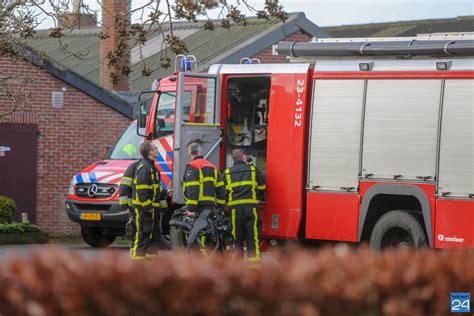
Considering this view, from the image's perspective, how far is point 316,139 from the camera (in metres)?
14.3

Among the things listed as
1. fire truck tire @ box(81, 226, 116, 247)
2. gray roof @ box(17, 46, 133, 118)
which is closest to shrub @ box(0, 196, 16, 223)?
fire truck tire @ box(81, 226, 116, 247)

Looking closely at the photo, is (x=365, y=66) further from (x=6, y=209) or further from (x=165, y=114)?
(x=6, y=209)

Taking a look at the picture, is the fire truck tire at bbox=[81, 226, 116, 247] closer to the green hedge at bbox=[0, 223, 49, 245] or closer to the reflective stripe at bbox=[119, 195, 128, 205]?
the green hedge at bbox=[0, 223, 49, 245]

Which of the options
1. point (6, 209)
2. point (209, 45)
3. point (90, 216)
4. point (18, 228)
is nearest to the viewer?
point (90, 216)

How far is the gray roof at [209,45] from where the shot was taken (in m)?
27.6

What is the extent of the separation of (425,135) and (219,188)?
2.79 metres

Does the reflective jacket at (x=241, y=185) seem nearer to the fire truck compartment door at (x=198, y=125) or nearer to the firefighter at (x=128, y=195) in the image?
the firefighter at (x=128, y=195)

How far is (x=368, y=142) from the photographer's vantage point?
13.9 m

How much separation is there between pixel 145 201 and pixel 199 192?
0.76 m

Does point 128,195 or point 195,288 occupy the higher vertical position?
point 195,288

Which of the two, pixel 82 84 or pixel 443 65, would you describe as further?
pixel 82 84

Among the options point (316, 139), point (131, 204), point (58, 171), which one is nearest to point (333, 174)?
point (316, 139)

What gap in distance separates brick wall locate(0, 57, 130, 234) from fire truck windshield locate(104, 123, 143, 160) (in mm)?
3604

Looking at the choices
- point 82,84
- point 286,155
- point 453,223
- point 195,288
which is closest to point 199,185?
point 286,155
